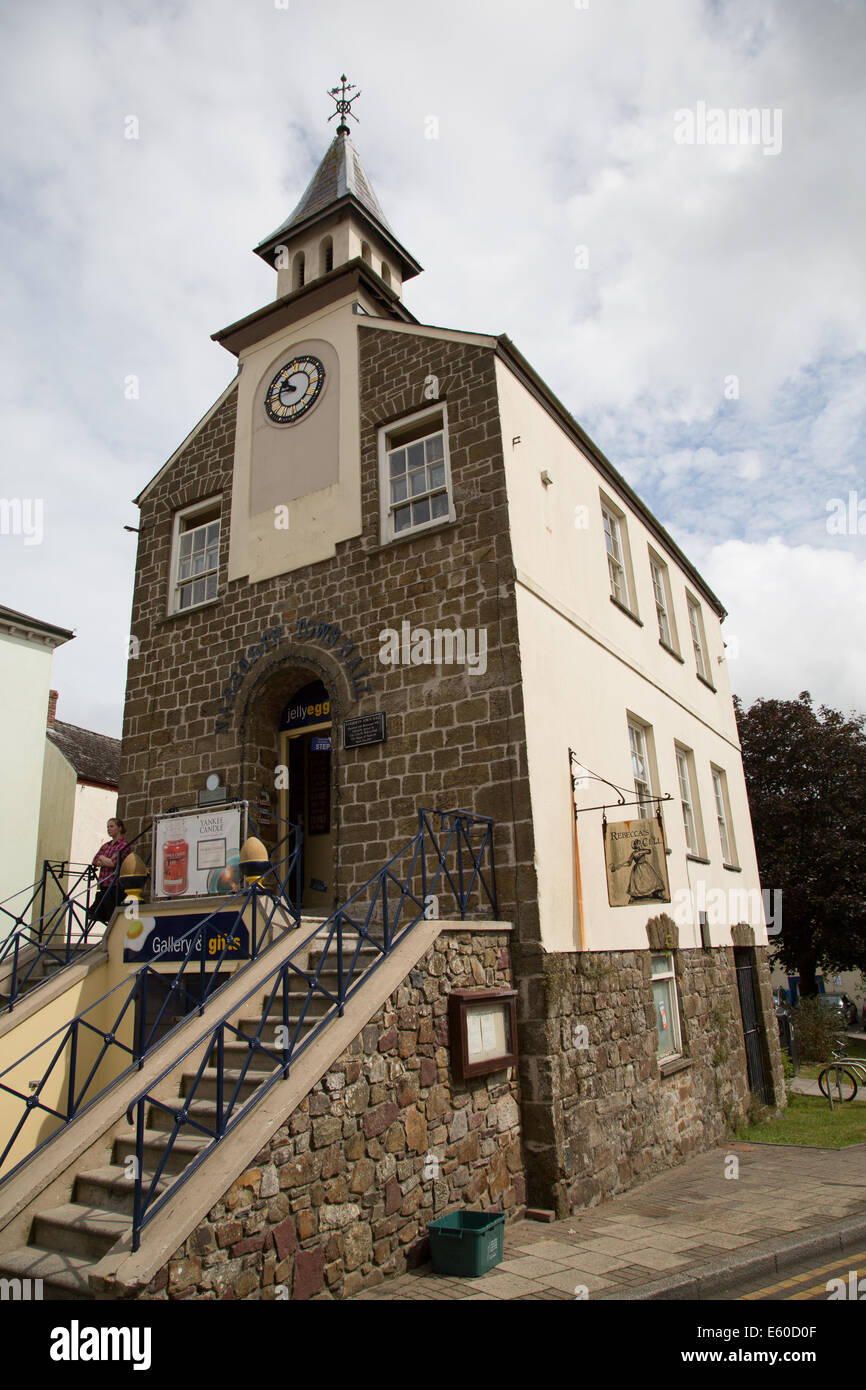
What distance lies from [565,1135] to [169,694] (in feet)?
25.0

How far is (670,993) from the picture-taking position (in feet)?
38.8

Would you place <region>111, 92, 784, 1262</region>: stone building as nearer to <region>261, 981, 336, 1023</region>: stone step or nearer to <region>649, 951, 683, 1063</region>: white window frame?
<region>649, 951, 683, 1063</region>: white window frame

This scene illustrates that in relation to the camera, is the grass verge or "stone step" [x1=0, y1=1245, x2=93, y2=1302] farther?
the grass verge

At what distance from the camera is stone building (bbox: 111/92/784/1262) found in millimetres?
8945

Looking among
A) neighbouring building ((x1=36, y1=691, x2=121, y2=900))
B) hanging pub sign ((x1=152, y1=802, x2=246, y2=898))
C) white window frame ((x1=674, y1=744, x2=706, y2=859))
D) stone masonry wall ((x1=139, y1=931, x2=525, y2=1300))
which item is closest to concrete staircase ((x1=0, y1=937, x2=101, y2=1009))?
hanging pub sign ((x1=152, y1=802, x2=246, y2=898))

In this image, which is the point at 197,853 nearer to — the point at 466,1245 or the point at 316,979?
the point at 316,979

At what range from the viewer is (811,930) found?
98.5 feet

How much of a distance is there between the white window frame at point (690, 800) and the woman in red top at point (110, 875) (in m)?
8.23

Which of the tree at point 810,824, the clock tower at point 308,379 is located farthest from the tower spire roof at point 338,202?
the tree at point 810,824

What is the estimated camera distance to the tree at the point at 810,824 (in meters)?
29.1

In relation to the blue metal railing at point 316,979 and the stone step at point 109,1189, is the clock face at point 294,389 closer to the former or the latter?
the blue metal railing at point 316,979

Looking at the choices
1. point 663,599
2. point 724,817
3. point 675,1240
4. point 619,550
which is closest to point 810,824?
point 724,817

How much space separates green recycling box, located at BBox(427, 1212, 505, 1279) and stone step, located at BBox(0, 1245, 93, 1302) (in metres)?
2.41

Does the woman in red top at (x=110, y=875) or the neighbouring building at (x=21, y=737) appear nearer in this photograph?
the woman in red top at (x=110, y=875)
